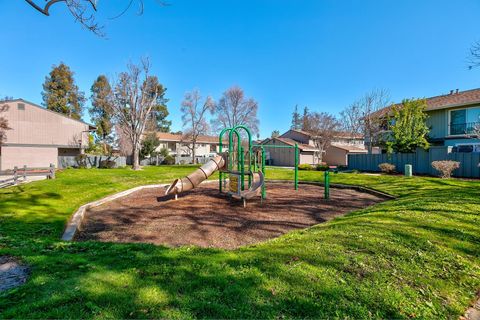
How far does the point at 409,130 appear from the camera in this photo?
20.3 metres

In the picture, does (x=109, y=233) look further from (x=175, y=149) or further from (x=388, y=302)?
(x=175, y=149)

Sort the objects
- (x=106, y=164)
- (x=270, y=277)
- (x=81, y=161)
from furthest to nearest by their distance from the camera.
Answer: (x=106, y=164), (x=81, y=161), (x=270, y=277)

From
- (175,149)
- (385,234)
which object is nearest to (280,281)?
(385,234)

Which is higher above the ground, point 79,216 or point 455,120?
point 455,120

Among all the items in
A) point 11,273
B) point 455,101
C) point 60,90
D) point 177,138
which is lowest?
point 11,273

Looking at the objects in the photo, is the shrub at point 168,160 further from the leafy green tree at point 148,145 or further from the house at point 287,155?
the house at point 287,155

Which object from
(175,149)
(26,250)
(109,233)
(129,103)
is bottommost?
(109,233)

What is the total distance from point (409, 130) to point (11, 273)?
2433 centimetres

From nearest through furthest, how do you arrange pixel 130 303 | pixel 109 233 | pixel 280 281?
pixel 130 303, pixel 280 281, pixel 109 233

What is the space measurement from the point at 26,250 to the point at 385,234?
6.19m

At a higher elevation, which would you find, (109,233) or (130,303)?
(130,303)

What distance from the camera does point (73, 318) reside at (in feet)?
7.22

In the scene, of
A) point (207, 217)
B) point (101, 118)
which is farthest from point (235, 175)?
point (101, 118)

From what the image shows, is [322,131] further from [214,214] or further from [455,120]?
[214,214]
